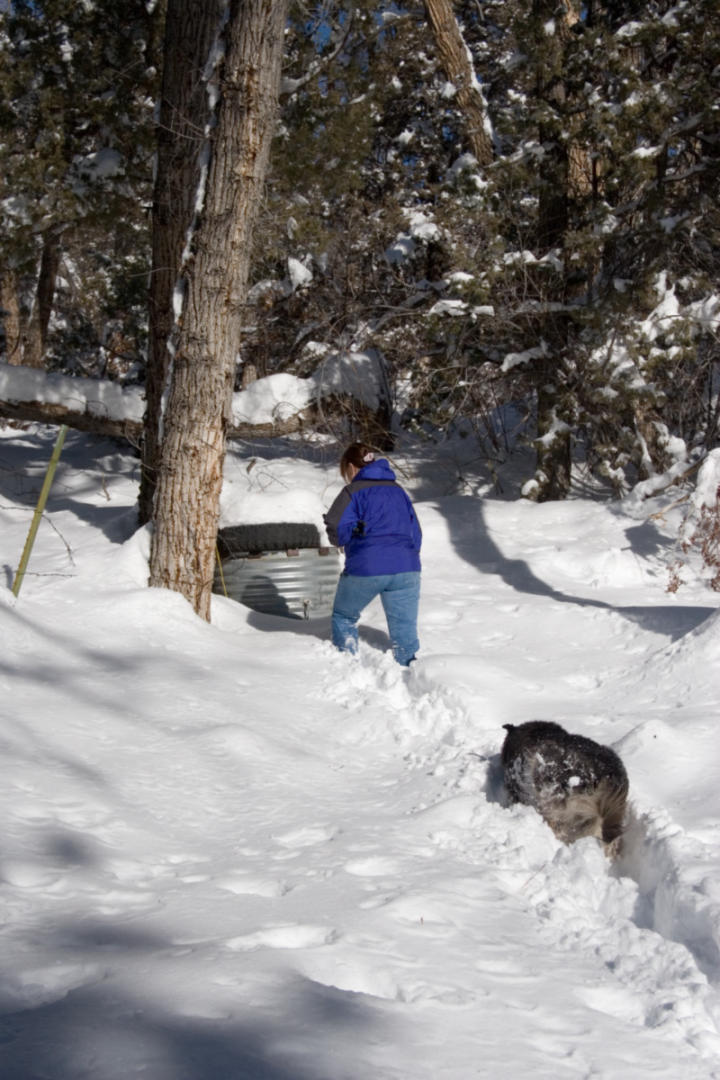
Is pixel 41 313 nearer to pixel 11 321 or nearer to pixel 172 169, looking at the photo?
pixel 11 321

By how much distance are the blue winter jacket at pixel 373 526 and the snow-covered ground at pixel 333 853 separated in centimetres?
60

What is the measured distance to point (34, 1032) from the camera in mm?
1706

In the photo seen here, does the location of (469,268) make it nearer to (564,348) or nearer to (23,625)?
(564,348)

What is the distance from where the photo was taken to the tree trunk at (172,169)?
266 inches

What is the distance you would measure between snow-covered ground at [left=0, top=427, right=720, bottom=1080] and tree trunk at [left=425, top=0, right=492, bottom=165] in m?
5.49

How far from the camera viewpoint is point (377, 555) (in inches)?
235

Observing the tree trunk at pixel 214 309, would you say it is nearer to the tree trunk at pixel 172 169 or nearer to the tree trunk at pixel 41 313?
the tree trunk at pixel 172 169

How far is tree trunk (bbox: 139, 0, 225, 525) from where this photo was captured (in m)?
6.75

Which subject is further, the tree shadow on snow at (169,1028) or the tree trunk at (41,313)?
the tree trunk at (41,313)

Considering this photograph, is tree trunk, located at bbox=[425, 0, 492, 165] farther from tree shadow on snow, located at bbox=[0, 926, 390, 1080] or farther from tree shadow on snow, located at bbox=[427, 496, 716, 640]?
tree shadow on snow, located at bbox=[0, 926, 390, 1080]

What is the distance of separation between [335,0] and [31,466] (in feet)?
22.0

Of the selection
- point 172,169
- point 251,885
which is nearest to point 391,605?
point 251,885

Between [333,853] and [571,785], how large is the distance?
915mm

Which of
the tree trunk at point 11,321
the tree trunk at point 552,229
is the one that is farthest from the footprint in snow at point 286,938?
the tree trunk at point 11,321
